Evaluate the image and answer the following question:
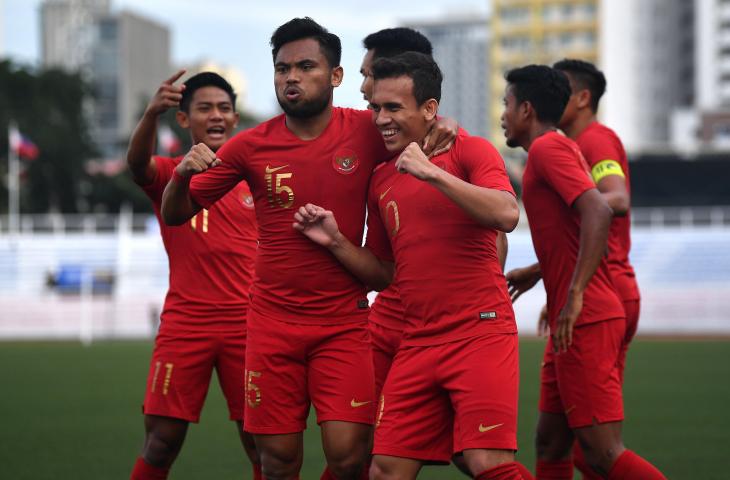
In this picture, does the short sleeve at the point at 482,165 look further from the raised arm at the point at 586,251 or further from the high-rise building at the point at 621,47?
the high-rise building at the point at 621,47

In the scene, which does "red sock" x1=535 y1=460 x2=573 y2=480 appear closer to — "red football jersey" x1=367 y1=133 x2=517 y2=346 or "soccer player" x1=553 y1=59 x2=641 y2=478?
"soccer player" x1=553 y1=59 x2=641 y2=478

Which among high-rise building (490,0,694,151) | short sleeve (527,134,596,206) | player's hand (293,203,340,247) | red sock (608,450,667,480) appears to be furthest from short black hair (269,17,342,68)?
high-rise building (490,0,694,151)

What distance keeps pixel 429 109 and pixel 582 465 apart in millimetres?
2401

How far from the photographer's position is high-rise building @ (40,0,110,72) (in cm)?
10656

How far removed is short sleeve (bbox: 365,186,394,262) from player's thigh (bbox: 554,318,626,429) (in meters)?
1.12

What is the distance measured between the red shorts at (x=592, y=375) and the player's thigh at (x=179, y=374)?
2.12 metres

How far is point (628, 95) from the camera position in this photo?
102 m

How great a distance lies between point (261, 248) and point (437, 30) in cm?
18975

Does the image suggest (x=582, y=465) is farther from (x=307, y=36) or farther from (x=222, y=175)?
(x=307, y=36)

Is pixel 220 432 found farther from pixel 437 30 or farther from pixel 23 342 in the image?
pixel 437 30

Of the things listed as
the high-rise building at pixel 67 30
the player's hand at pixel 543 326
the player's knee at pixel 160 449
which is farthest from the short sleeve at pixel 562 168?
the high-rise building at pixel 67 30

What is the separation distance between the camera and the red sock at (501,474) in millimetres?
5008

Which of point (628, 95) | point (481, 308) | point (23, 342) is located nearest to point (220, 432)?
point (481, 308)

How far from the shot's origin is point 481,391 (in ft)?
16.8
